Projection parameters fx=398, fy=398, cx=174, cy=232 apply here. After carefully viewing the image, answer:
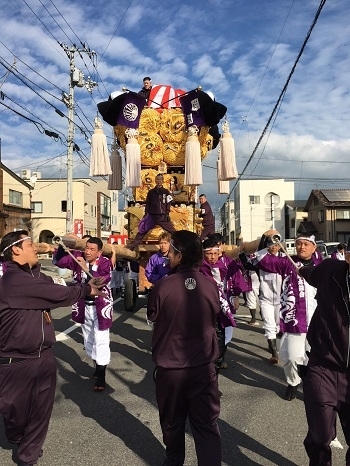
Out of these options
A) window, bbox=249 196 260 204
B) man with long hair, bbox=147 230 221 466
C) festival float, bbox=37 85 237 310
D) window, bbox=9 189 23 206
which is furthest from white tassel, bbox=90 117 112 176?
window, bbox=249 196 260 204

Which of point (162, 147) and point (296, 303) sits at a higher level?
point (162, 147)

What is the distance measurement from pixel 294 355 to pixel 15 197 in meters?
33.2

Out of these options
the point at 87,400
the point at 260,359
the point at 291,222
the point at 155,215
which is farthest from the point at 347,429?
the point at 291,222

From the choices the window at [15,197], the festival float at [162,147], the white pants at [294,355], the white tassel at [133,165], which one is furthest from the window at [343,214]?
the white pants at [294,355]

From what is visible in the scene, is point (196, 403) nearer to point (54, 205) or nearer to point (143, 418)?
point (143, 418)

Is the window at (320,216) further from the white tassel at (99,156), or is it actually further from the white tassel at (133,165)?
the white tassel at (99,156)

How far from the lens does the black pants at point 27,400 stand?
2680mm

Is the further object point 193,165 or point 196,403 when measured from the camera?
point 193,165

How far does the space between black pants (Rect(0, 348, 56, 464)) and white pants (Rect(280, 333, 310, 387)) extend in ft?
8.17

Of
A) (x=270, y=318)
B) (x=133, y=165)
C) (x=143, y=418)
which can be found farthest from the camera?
(x=133, y=165)

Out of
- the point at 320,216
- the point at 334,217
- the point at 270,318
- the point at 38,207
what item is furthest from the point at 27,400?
the point at 38,207

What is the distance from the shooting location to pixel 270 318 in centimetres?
588

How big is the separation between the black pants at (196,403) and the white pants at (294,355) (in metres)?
1.92

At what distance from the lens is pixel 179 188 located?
338 inches
